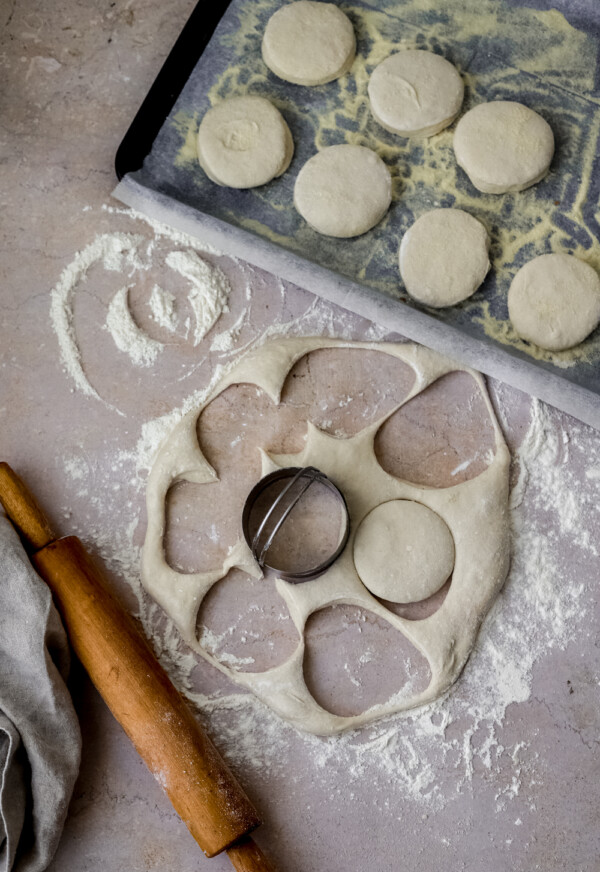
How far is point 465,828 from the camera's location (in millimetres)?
1364

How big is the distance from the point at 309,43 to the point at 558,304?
76cm

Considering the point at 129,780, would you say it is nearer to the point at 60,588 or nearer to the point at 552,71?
the point at 60,588

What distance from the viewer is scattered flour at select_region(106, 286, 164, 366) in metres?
1.53

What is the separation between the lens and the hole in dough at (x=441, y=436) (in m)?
1.50

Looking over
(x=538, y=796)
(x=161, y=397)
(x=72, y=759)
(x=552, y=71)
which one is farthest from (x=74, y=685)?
(x=552, y=71)

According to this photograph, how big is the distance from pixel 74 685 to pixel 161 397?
58cm

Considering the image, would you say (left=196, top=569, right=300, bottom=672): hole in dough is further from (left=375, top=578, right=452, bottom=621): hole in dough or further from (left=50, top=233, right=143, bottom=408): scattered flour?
(left=50, top=233, right=143, bottom=408): scattered flour

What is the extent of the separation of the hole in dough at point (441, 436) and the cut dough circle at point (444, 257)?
0.56 feet

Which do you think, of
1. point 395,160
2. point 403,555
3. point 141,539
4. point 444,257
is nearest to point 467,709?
point 403,555

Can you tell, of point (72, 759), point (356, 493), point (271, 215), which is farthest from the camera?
point (271, 215)

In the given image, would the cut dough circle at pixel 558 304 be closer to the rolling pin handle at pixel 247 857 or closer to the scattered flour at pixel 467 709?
the scattered flour at pixel 467 709

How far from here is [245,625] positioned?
1440mm

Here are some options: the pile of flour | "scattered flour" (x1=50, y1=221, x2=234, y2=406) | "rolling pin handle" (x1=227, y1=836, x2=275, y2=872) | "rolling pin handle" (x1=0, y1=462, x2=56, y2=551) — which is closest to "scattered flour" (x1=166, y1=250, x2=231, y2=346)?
"scattered flour" (x1=50, y1=221, x2=234, y2=406)

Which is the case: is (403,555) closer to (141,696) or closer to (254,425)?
(254,425)
